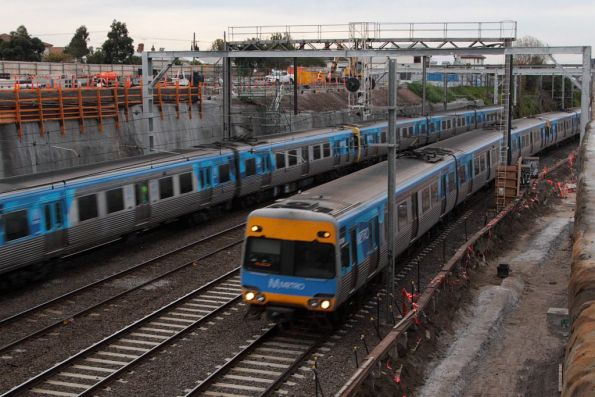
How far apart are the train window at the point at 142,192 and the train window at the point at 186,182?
160cm

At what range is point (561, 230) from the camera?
24.9 metres

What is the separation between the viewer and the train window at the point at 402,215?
54.7 feet

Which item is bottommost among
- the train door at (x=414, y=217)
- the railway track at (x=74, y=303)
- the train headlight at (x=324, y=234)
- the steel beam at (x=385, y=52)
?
the railway track at (x=74, y=303)

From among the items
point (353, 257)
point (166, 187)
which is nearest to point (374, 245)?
point (353, 257)

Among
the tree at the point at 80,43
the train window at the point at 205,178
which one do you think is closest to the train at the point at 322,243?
the train window at the point at 205,178

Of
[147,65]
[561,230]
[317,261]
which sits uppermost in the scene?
[147,65]

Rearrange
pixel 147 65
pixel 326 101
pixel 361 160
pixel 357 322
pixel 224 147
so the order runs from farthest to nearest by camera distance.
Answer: pixel 326 101 < pixel 361 160 < pixel 147 65 < pixel 224 147 < pixel 357 322

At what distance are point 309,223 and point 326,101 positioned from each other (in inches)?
1916

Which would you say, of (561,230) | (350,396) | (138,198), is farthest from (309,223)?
(561,230)

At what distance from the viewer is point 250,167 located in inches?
990

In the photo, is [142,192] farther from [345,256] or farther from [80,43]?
[80,43]

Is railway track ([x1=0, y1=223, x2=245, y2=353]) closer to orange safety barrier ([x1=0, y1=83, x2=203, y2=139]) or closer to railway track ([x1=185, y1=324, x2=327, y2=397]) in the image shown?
railway track ([x1=185, y1=324, x2=327, y2=397])

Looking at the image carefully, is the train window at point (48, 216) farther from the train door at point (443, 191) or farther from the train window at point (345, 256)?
the train door at point (443, 191)

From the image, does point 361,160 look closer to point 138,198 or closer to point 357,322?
point 138,198
